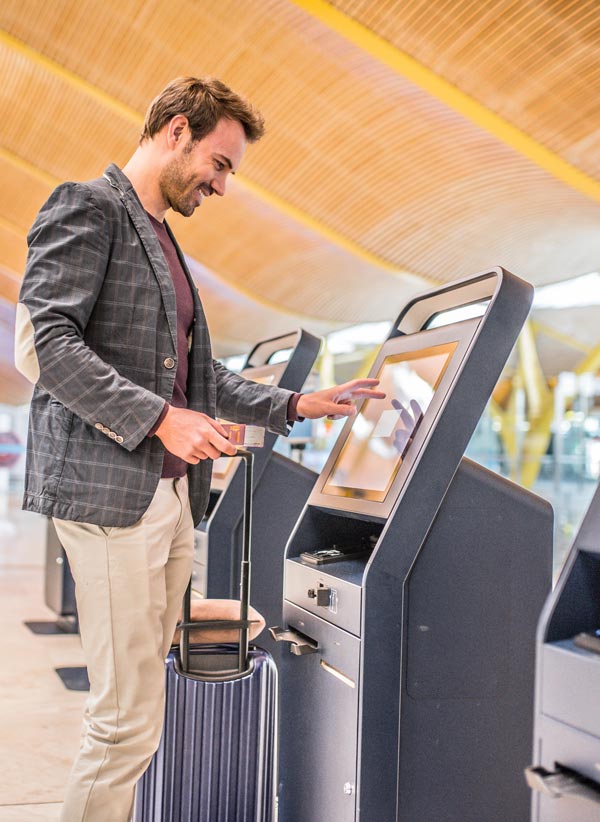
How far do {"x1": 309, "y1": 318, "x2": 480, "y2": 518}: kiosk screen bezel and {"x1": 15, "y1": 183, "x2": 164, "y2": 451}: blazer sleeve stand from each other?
2.17 ft

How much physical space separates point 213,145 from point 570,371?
1447 cm

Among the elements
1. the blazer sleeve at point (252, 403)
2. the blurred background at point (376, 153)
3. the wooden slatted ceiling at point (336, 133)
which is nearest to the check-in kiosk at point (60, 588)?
the blurred background at point (376, 153)

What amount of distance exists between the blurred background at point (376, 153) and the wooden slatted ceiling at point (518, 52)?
0.05 ft

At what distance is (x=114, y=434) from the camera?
170 centimetres

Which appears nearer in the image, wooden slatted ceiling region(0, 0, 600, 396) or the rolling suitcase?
the rolling suitcase

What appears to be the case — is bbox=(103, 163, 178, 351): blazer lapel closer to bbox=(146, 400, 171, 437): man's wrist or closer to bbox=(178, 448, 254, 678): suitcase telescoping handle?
bbox=(146, 400, 171, 437): man's wrist

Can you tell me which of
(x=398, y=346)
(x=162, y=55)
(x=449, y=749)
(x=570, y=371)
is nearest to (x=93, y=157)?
Result: (x=162, y=55)

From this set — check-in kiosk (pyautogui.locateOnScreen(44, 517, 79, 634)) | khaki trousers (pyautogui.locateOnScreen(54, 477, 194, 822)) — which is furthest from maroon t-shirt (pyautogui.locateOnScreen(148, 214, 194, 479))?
check-in kiosk (pyautogui.locateOnScreen(44, 517, 79, 634))

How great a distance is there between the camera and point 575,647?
143 cm

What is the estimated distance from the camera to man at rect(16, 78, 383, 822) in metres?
1.68

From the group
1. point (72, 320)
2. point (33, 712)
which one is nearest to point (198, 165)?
point (72, 320)

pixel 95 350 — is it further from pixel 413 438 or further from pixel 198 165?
pixel 413 438

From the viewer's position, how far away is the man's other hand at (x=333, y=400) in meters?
2.25

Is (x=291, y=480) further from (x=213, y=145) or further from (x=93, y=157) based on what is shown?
(x=93, y=157)
